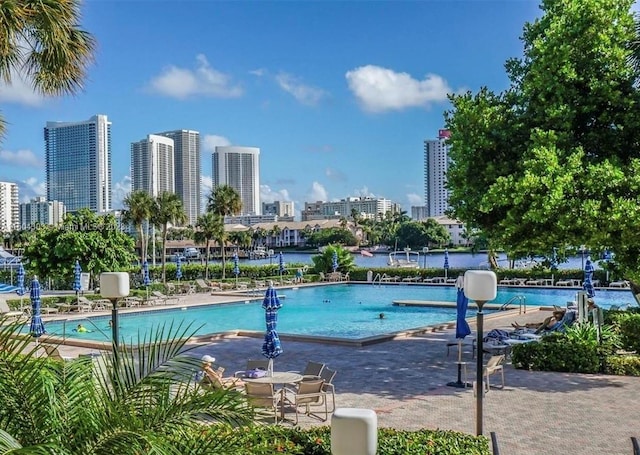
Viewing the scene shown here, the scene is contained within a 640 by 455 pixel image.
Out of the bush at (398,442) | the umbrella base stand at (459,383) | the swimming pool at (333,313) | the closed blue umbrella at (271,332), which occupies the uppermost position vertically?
the closed blue umbrella at (271,332)

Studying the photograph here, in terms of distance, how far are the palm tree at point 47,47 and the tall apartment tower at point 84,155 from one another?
7345 inches

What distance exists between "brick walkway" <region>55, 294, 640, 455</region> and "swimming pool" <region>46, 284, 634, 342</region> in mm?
5556

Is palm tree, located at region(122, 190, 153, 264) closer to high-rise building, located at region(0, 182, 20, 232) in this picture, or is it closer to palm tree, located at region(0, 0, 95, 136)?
palm tree, located at region(0, 0, 95, 136)

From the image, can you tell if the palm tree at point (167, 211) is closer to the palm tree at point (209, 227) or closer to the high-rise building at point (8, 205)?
the palm tree at point (209, 227)

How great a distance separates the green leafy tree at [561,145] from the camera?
12.0m

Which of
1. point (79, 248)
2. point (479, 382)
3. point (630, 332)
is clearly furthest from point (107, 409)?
point (79, 248)

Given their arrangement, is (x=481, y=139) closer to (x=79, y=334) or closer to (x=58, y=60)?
(x=58, y=60)

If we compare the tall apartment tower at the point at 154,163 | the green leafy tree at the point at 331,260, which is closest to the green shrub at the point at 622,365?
the green leafy tree at the point at 331,260

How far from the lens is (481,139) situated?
13.8 m

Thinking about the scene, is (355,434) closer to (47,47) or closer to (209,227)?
(47,47)

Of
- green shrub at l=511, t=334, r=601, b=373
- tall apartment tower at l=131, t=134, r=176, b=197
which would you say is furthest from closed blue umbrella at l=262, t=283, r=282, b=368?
tall apartment tower at l=131, t=134, r=176, b=197

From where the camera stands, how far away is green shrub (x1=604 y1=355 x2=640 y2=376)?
1329cm

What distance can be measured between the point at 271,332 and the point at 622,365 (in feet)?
24.0

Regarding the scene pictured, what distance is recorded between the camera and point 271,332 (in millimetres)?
13227
